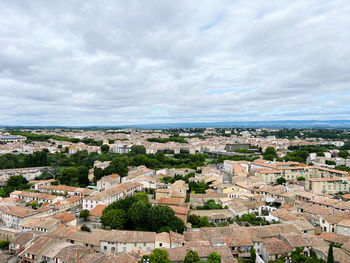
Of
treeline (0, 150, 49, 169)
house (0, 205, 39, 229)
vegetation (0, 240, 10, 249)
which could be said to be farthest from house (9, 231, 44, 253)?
treeline (0, 150, 49, 169)

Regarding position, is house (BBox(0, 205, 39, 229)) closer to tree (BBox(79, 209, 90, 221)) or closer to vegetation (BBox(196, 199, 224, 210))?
tree (BBox(79, 209, 90, 221))

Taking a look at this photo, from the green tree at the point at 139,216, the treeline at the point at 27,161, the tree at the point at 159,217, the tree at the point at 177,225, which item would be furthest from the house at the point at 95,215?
the treeline at the point at 27,161

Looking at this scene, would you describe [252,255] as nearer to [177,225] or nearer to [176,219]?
[177,225]

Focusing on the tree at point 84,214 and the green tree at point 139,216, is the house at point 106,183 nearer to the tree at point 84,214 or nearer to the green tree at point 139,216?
the tree at point 84,214

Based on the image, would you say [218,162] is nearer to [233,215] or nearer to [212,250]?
[233,215]

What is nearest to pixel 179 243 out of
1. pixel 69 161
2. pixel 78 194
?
pixel 78 194

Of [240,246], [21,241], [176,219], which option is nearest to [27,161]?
[21,241]

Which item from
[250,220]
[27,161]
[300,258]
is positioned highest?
[27,161]

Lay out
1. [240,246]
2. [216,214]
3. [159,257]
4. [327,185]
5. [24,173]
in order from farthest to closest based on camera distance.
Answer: [24,173] → [327,185] → [216,214] → [240,246] → [159,257]
